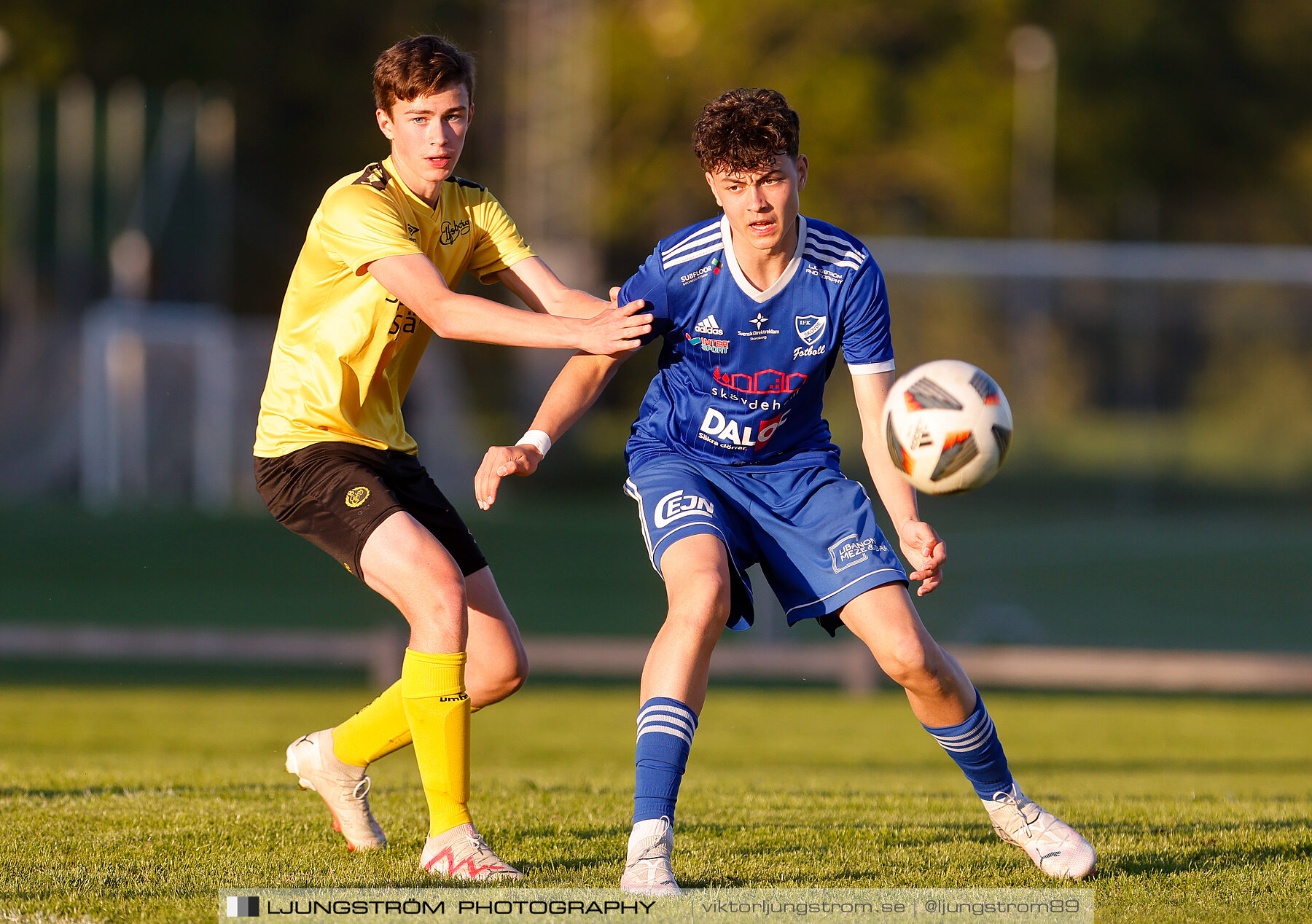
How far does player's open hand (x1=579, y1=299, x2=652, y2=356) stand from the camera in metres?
4.30

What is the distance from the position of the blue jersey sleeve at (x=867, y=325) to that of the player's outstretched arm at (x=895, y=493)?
0.13ft

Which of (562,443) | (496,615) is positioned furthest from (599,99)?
(496,615)

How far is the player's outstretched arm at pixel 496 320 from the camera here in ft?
14.2

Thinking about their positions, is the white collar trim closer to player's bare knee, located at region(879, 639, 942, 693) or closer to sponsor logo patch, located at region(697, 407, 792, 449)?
sponsor logo patch, located at region(697, 407, 792, 449)

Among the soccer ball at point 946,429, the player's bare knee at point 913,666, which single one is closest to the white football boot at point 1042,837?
the player's bare knee at point 913,666

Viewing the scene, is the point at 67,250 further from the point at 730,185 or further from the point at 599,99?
the point at 730,185

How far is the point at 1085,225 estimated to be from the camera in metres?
39.8

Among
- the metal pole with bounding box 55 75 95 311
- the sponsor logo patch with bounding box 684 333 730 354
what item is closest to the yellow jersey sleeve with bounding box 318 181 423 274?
the sponsor logo patch with bounding box 684 333 730 354

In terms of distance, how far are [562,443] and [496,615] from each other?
83.3 feet

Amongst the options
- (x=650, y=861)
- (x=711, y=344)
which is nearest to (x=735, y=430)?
(x=711, y=344)

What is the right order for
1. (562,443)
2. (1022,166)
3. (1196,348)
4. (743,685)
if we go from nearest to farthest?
(743,685)
(1196,348)
(562,443)
(1022,166)

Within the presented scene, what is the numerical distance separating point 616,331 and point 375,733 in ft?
4.97

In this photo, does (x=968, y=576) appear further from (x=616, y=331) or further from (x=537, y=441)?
(x=616, y=331)

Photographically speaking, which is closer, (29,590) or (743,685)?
(743,685)
